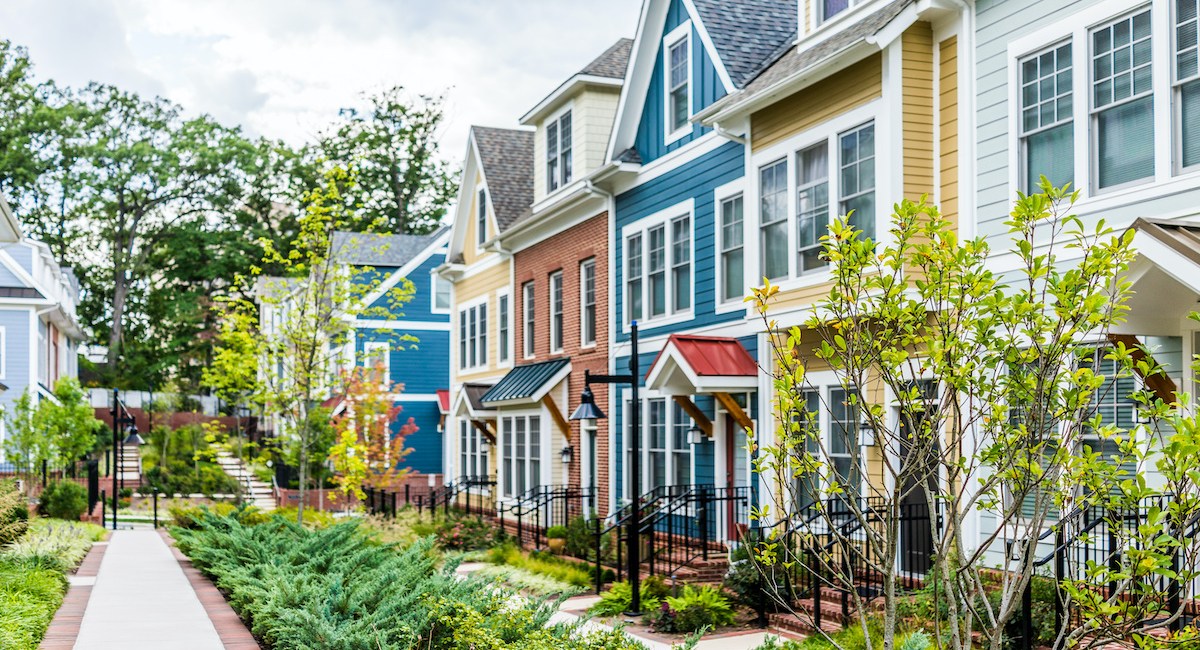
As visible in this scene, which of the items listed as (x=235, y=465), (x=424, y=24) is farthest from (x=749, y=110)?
(x=235, y=465)

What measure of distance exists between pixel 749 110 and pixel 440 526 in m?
9.77

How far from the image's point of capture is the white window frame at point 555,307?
25250 mm

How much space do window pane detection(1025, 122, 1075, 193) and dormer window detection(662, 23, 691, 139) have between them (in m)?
8.05

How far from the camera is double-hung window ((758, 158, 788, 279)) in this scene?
52.6 ft

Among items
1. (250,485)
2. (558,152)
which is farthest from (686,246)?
(250,485)

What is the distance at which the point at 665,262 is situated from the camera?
66.5 feet

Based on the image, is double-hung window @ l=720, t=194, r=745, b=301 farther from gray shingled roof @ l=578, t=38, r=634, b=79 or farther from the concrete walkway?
the concrete walkway

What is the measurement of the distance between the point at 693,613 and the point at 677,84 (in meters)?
10.0

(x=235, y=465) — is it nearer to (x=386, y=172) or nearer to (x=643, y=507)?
(x=386, y=172)

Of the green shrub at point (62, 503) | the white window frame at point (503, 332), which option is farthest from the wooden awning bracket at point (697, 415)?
the green shrub at point (62, 503)

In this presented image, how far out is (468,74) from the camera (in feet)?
195

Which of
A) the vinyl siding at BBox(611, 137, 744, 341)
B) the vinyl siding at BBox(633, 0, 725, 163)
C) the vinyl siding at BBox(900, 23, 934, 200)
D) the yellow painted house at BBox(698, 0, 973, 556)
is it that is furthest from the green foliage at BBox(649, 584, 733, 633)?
the vinyl siding at BBox(633, 0, 725, 163)

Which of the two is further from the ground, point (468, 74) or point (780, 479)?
point (468, 74)

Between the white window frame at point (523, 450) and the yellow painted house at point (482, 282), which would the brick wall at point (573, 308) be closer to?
the white window frame at point (523, 450)
